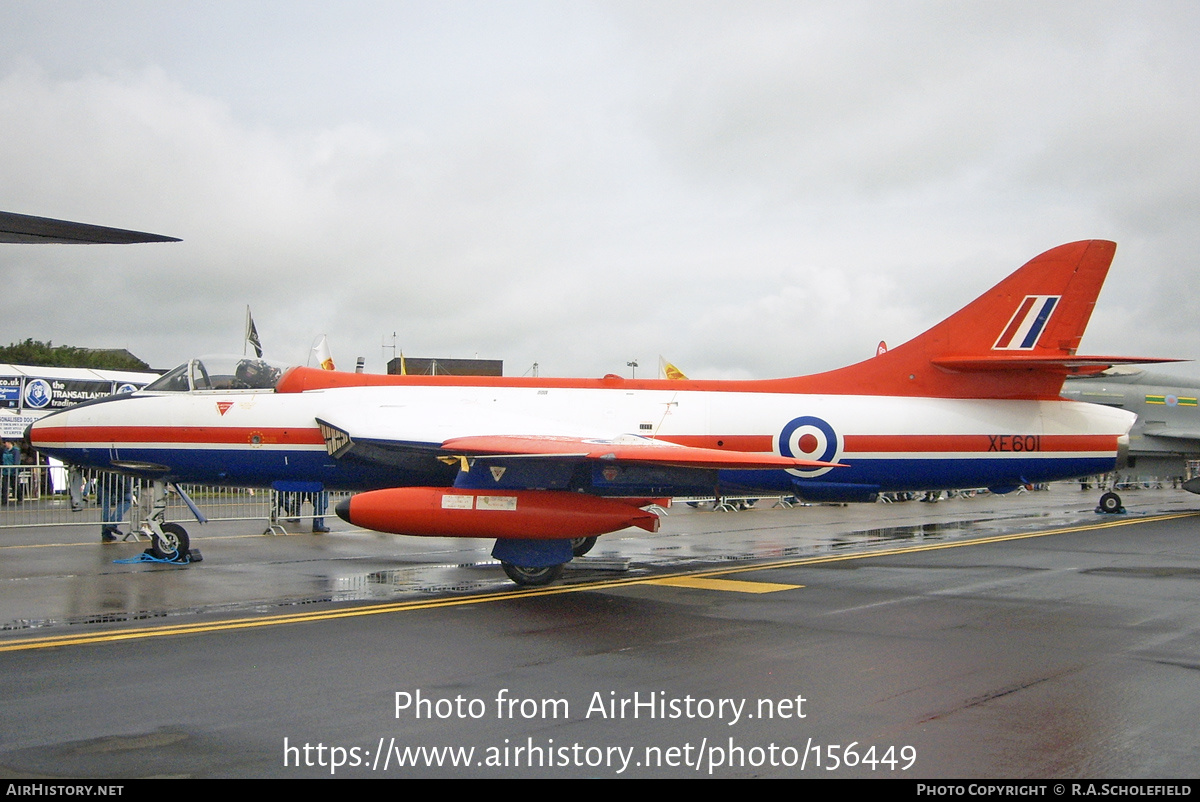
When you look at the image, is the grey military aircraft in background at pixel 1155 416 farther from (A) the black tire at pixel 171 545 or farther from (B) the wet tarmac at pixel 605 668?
(A) the black tire at pixel 171 545

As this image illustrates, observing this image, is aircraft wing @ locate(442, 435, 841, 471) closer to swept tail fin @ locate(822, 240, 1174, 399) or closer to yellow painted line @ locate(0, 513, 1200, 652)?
yellow painted line @ locate(0, 513, 1200, 652)

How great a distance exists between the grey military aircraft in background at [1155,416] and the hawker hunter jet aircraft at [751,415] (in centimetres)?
1203

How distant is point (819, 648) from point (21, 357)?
71159mm

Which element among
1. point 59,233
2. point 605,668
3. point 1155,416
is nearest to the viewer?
point 605,668

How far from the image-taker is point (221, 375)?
12789mm

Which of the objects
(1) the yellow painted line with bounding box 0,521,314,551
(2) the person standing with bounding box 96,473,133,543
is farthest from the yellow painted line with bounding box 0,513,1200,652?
(2) the person standing with bounding box 96,473,133,543

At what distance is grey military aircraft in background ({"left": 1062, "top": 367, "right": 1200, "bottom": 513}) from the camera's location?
23.4 metres

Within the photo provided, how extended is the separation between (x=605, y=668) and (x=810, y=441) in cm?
645

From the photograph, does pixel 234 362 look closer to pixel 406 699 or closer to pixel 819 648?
pixel 406 699

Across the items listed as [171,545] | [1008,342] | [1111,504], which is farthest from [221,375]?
[1111,504]

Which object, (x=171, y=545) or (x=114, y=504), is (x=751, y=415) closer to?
(x=171, y=545)

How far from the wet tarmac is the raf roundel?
1.63 metres

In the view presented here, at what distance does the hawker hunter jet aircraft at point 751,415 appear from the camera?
1229cm

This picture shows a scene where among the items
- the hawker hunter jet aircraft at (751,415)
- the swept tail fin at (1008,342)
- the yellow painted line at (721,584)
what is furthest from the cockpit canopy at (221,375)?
the swept tail fin at (1008,342)
